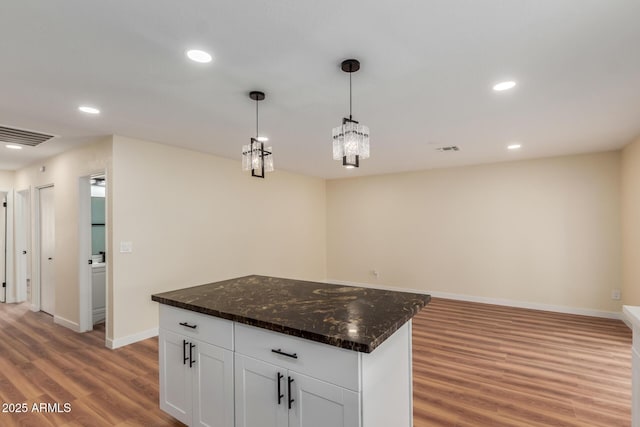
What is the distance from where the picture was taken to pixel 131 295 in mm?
3699

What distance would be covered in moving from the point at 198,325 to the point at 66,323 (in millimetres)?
3623

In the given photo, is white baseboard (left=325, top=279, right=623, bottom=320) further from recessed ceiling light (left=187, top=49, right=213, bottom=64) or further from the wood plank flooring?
recessed ceiling light (left=187, top=49, right=213, bottom=64)

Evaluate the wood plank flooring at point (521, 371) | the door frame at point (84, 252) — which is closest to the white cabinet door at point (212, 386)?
the wood plank flooring at point (521, 371)

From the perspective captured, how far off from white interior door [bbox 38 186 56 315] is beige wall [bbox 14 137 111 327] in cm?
38

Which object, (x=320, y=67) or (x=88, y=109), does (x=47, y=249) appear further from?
(x=320, y=67)

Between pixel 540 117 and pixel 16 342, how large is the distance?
6280 mm

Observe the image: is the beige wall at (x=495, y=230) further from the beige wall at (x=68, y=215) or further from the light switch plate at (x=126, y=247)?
the beige wall at (x=68, y=215)

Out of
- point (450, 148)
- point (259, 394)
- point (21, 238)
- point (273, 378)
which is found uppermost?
point (450, 148)

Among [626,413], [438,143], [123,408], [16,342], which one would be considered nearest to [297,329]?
[123,408]

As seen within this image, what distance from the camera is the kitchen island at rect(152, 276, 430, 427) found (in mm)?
1428

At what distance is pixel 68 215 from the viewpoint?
4246 mm

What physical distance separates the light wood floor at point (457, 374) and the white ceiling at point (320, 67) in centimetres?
240

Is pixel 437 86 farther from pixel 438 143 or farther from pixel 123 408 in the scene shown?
pixel 123 408

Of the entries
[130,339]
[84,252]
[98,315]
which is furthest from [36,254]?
[130,339]
